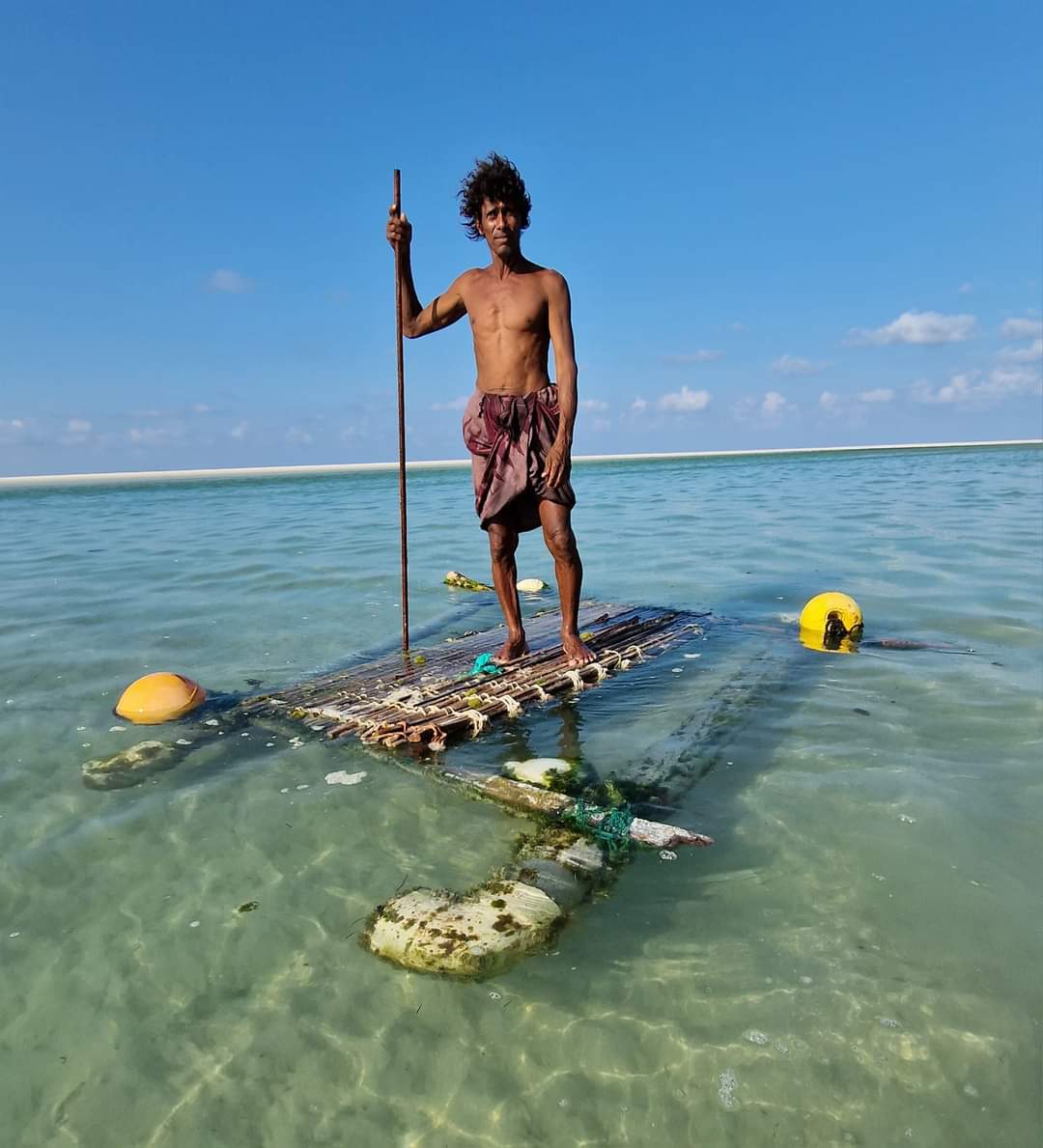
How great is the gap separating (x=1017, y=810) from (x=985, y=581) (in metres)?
6.03

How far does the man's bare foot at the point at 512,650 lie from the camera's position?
516cm

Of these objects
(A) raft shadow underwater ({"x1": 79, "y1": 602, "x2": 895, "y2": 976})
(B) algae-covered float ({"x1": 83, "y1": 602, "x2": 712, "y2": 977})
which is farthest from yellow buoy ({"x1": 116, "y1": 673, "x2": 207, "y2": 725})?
(A) raft shadow underwater ({"x1": 79, "y1": 602, "x2": 895, "y2": 976})

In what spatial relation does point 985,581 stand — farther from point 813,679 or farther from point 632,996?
point 632,996

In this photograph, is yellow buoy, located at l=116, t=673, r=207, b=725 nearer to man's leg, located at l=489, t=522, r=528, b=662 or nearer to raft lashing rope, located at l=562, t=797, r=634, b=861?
man's leg, located at l=489, t=522, r=528, b=662

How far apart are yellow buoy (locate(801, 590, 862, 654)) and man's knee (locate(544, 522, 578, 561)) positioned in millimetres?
2385

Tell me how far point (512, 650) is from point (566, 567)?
0.71 meters

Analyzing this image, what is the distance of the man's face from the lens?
15.4 feet

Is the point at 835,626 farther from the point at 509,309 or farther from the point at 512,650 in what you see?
the point at 509,309

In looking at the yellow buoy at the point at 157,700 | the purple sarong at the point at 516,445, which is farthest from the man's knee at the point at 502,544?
the yellow buoy at the point at 157,700

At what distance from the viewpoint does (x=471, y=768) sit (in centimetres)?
376

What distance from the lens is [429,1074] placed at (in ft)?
6.70

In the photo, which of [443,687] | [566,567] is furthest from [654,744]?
[566,567]

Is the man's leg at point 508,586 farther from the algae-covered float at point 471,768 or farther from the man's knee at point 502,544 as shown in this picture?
the algae-covered float at point 471,768

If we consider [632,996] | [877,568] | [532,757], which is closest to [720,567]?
[877,568]
